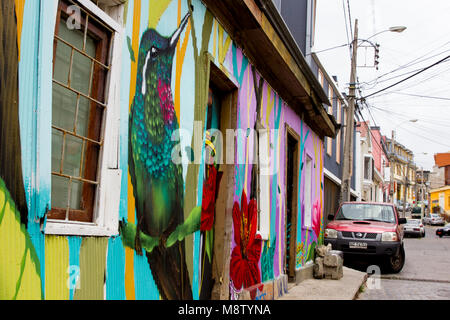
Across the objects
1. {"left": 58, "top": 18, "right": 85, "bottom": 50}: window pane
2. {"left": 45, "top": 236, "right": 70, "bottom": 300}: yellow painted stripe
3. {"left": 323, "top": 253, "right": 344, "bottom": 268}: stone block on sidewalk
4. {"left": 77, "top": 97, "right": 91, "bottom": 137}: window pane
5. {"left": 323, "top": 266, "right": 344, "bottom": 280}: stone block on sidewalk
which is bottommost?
{"left": 323, "top": 266, "right": 344, "bottom": 280}: stone block on sidewalk

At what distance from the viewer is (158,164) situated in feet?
14.2

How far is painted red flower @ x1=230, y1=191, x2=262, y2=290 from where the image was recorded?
6.53 meters

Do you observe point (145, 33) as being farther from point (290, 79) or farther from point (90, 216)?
point (290, 79)

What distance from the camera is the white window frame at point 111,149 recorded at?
11.8 ft

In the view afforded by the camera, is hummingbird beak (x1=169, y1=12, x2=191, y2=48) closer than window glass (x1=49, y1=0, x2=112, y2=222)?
No

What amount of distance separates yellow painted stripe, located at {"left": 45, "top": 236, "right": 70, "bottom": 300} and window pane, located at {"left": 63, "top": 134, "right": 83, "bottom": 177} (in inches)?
20.4

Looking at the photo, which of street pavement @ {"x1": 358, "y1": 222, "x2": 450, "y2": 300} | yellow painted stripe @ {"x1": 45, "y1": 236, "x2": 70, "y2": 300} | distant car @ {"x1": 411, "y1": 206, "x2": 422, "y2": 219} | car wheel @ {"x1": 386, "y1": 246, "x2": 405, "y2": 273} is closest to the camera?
yellow painted stripe @ {"x1": 45, "y1": 236, "x2": 70, "y2": 300}

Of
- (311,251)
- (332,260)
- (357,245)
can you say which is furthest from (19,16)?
(357,245)

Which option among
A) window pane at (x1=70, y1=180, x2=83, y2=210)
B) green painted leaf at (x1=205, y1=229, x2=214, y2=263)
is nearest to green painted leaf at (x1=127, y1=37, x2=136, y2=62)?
window pane at (x1=70, y1=180, x2=83, y2=210)

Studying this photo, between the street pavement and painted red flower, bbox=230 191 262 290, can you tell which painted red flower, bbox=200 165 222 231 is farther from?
the street pavement

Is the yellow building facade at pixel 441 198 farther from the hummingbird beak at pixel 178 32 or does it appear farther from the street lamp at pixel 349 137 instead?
the hummingbird beak at pixel 178 32
